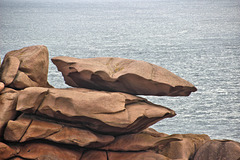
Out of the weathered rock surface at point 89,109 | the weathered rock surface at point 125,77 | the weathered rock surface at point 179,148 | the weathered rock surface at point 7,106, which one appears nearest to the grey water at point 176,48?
the weathered rock surface at point 179,148

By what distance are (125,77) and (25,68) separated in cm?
333

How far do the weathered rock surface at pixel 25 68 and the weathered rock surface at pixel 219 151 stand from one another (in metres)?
5.86

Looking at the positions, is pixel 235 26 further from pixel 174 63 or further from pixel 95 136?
pixel 95 136

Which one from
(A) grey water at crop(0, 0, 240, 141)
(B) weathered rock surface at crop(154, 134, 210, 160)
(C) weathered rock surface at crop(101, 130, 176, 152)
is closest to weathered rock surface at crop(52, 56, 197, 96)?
(C) weathered rock surface at crop(101, 130, 176, 152)

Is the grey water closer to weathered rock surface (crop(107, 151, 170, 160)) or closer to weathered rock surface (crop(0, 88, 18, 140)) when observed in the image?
weathered rock surface (crop(107, 151, 170, 160))

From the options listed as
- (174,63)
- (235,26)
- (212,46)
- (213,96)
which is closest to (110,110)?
(213,96)

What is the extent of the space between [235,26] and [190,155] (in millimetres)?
44056

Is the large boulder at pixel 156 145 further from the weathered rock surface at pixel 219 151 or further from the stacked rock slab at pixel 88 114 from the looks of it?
the weathered rock surface at pixel 219 151

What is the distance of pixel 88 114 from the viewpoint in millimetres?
9492

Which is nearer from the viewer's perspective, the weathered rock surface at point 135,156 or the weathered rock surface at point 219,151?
the weathered rock surface at point 135,156

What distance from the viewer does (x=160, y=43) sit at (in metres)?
40.8

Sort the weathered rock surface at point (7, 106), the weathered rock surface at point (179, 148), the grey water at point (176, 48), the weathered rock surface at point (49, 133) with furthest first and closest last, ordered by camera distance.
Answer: the grey water at point (176, 48)
the weathered rock surface at point (179, 148)
the weathered rock surface at point (7, 106)
the weathered rock surface at point (49, 133)

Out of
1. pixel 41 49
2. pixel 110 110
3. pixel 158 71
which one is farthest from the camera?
pixel 41 49

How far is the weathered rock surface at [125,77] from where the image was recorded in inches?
406
